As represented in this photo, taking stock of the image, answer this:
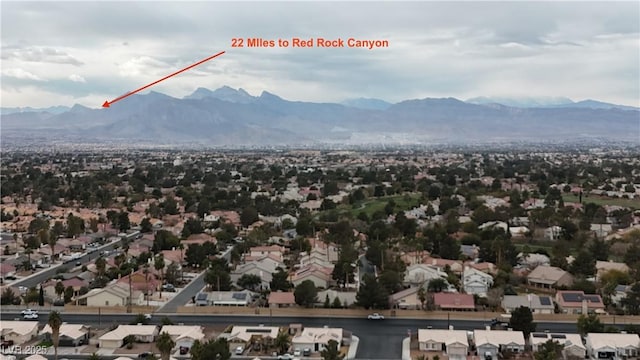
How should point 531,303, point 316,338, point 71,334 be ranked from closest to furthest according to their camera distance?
point 316,338 → point 71,334 → point 531,303

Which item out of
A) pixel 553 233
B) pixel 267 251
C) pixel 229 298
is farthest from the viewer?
pixel 553 233

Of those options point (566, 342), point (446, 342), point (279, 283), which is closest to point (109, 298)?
point (279, 283)

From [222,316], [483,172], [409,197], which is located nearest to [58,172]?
[409,197]

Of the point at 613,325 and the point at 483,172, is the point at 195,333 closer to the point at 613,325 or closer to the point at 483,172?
the point at 613,325

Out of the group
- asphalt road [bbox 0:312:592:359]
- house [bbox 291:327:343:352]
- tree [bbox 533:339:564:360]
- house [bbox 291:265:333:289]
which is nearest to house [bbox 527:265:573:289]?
asphalt road [bbox 0:312:592:359]

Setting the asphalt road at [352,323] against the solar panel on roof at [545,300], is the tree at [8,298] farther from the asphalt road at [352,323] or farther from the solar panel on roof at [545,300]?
the solar panel on roof at [545,300]

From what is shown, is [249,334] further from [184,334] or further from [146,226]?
[146,226]

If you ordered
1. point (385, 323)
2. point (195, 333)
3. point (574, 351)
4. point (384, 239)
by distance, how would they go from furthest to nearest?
point (384, 239)
point (385, 323)
point (195, 333)
point (574, 351)

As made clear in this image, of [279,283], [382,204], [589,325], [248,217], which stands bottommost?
[589,325]
